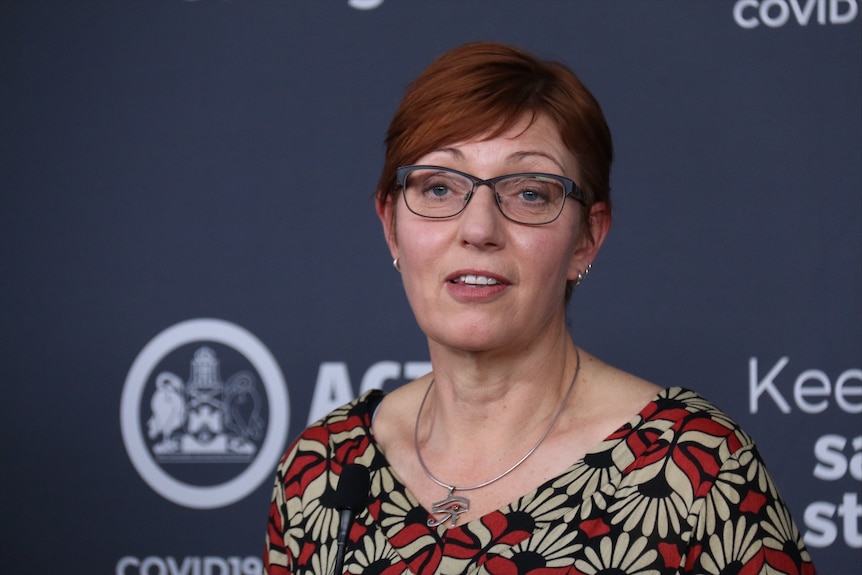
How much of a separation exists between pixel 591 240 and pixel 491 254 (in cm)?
25

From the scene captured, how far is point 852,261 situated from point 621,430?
136cm

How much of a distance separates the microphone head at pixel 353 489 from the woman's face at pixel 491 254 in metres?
0.27

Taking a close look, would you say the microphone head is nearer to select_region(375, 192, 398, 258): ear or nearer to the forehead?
select_region(375, 192, 398, 258): ear

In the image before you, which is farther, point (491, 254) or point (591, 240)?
point (591, 240)

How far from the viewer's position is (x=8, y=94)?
300cm

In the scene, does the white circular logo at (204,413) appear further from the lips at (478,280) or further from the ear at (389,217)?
the lips at (478,280)

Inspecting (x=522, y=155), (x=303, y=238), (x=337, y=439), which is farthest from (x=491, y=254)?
(x=303, y=238)

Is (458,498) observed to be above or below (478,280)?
below

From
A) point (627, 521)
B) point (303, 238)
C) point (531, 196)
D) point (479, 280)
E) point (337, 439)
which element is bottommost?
point (627, 521)

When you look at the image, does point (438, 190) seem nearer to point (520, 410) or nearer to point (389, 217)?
point (389, 217)

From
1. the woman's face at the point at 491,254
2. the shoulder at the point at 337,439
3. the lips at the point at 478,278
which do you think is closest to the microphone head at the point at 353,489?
the shoulder at the point at 337,439

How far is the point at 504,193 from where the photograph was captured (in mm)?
1580

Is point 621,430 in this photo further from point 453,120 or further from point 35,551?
point 35,551

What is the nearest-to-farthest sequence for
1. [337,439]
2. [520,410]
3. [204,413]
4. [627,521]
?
1. [627,521]
2. [520,410]
3. [337,439]
4. [204,413]
